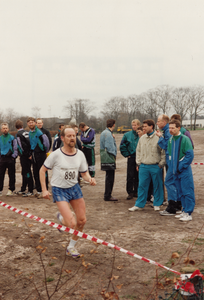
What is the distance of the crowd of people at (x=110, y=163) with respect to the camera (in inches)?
168

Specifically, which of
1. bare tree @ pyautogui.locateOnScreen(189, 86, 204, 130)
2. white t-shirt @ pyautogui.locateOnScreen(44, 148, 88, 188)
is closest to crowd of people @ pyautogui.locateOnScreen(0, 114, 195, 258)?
white t-shirt @ pyautogui.locateOnScreen(44, 148, 88, 188)

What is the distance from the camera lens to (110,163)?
7656 mm

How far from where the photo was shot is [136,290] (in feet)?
11.1

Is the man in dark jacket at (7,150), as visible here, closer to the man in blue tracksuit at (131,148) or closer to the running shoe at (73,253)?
the man in blue tracksuit at (131,148)

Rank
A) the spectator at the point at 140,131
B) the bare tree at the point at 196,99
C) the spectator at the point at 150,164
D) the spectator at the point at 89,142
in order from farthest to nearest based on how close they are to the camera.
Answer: the bare tree at the point at 196,99
the spectator at the point at 89,142
the spectator at the point at 140,131
the spectator at the point at 150,164

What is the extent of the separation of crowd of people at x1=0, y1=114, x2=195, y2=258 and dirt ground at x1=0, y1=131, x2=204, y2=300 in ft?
1.18

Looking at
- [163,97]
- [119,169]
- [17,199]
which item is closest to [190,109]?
[163,97]

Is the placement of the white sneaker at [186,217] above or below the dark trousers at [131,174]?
below

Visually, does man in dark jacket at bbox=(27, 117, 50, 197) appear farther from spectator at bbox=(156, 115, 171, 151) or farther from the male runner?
the male runner

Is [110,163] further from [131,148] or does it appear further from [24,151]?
[24,151]

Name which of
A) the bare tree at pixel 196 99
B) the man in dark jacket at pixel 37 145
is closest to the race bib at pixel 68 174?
the man in dark jacket at pixel 37 145

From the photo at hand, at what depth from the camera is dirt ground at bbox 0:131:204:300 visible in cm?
340

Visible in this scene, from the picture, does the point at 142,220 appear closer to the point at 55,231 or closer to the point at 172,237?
the point at 172,237

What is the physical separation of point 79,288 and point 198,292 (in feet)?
4.81
